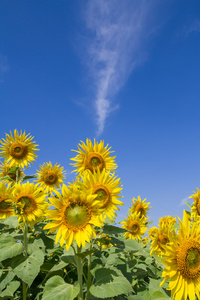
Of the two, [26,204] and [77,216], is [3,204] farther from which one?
[77,216]

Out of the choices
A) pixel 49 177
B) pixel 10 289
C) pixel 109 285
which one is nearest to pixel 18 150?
pixel 49 177

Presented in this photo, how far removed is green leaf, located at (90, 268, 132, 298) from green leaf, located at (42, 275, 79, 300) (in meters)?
0.26

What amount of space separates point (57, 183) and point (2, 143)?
250cm

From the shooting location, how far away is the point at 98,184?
4.12m

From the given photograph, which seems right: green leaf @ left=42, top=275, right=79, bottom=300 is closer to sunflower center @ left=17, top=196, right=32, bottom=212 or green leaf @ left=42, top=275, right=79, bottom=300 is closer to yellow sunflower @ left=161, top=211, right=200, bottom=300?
yellow sunflower @ left=161, top=211, right=200, bottom=300

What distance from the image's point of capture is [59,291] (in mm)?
3393

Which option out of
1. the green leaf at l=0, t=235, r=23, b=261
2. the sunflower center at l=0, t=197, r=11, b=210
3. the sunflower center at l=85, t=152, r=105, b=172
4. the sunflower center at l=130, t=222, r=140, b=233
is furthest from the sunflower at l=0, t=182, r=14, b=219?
the sunflower center at l=130, t=222, r=140, b=233

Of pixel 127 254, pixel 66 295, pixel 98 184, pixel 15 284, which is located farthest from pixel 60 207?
pixel 127 254

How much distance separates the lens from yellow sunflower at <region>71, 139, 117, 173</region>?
5.55m

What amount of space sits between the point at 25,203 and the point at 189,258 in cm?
310

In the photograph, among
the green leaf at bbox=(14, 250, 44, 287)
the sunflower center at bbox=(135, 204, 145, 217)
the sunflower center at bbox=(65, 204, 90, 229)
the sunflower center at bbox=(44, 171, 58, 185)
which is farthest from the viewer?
the sunflower center at bbox=(44, 171, 58, 185)

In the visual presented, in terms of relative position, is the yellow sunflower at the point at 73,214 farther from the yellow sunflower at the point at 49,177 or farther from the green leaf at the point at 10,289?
the yellow sunflower at the point at 49,177

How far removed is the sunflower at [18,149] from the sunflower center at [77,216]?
15.9 feet

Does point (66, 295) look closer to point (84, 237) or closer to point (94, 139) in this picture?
point (84, 237)
